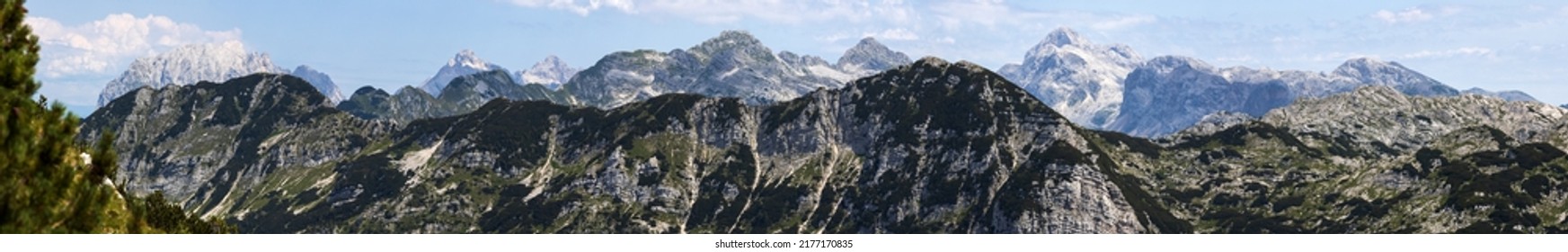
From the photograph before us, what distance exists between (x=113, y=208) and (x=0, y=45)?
30.2 ft

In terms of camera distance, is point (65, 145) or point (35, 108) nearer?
point (65, 145)

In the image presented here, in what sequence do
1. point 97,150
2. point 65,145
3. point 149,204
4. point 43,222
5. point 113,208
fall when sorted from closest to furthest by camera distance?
point 43,222 → point 65,145 → point 97,150 → point 113,208 → point 149,204

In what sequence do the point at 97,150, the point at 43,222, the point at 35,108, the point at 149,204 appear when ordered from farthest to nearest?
the point at 149,204 < the point at 97,150 < the point at 35,108 < the point at 43,222

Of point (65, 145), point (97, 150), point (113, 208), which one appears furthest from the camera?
point (113, 208)
